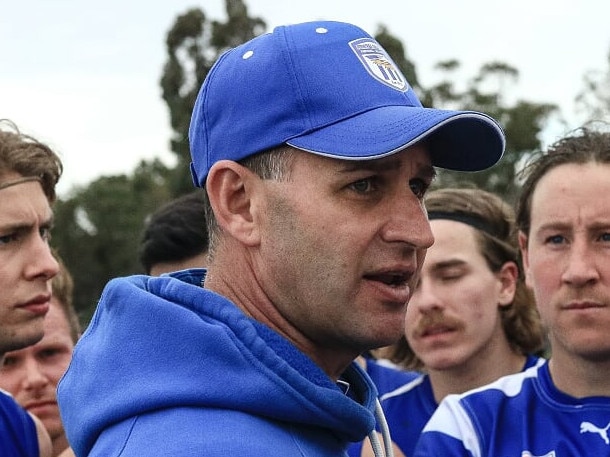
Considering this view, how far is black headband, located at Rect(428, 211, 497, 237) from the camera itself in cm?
478

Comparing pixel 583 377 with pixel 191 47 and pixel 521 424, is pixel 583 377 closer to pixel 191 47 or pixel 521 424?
pixel 521 424

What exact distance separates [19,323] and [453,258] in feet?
6.44

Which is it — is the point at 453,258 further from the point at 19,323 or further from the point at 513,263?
the point at 19,323

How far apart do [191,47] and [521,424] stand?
3363 centimetres

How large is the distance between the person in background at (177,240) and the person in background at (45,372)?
57 centimetres

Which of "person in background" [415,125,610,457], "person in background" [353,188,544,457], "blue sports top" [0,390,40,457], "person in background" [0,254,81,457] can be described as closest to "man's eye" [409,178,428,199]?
"person in background" [415,125,610,457]

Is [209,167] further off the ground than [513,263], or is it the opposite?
[209,167]

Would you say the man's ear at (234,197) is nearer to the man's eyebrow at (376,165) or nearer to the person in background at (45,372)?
the man's eyebrow at (376,165)

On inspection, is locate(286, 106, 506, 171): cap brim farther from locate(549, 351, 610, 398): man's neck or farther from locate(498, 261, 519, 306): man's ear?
locate(498, 261, 519, 306): man's ear

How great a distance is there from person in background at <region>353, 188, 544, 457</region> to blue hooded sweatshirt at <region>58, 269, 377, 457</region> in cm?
254

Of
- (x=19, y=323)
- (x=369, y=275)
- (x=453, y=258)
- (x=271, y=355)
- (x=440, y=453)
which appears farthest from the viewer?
(x=453, y=258)

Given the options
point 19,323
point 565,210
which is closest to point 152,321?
point 565,210

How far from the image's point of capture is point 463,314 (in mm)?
4469

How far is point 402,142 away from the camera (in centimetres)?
190
